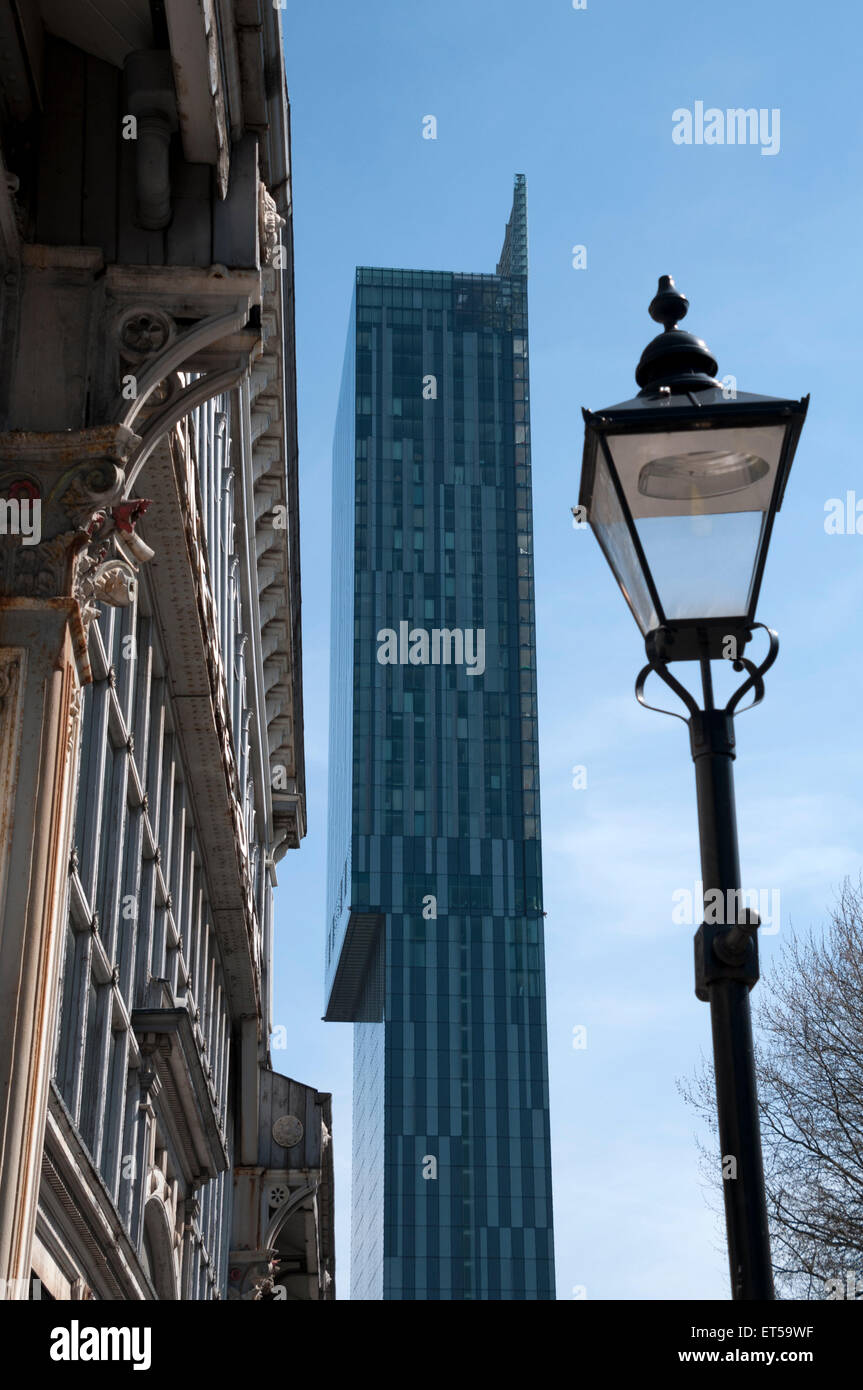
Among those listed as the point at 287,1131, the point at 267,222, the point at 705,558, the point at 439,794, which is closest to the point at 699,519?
the point at 705,558

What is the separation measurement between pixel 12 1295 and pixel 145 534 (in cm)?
704

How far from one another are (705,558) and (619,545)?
294 millimetres

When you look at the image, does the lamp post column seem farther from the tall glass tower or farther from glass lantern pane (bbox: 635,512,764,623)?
the tall glass tower

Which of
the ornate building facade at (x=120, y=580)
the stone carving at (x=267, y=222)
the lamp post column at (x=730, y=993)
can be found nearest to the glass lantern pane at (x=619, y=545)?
the lamp post column at (x=730, y=993)

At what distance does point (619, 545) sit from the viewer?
18.3 ft

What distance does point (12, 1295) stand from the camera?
20.5 feet

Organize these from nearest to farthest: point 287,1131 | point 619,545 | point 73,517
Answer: point 619,545 < point 73,517 < point 287,1131

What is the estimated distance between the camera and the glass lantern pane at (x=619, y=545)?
5.45 meters

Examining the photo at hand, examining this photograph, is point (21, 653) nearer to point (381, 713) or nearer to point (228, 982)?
point (228, 982)

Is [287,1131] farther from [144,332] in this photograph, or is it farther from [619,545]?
[619,545]

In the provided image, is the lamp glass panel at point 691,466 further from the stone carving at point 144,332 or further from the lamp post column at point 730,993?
the stone carving at point 144,332

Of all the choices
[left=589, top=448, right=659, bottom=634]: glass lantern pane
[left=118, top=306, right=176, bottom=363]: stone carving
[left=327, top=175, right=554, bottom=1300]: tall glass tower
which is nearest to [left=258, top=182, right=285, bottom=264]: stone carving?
[left=118, top=306, right=176, bottom=363]: stone carving

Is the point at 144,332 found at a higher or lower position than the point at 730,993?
higher
